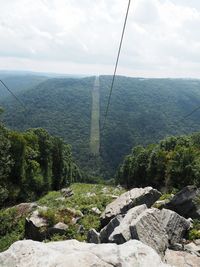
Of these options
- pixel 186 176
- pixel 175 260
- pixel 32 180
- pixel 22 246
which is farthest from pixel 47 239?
pixel 32 180

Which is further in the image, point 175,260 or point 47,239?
point 47,239

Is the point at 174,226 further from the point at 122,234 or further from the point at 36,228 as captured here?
the point at 36,228

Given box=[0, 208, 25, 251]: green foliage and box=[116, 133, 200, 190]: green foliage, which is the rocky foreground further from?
box=[116, 133, 200, 190]: green foliage

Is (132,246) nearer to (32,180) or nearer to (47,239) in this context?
(47,239)

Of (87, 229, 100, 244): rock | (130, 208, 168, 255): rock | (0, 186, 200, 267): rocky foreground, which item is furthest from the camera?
(87, 229, 100, 244): rock

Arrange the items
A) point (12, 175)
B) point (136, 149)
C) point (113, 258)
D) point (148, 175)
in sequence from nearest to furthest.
Answer: point (113, 258), point (12, 175), point (148, 175), point (136, 149)

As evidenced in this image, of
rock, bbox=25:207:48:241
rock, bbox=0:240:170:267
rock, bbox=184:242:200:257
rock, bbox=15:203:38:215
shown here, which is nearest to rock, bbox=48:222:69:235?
rock, bbox=25:207:48:241

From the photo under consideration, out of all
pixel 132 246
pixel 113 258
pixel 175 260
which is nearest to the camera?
pixel 113 258
